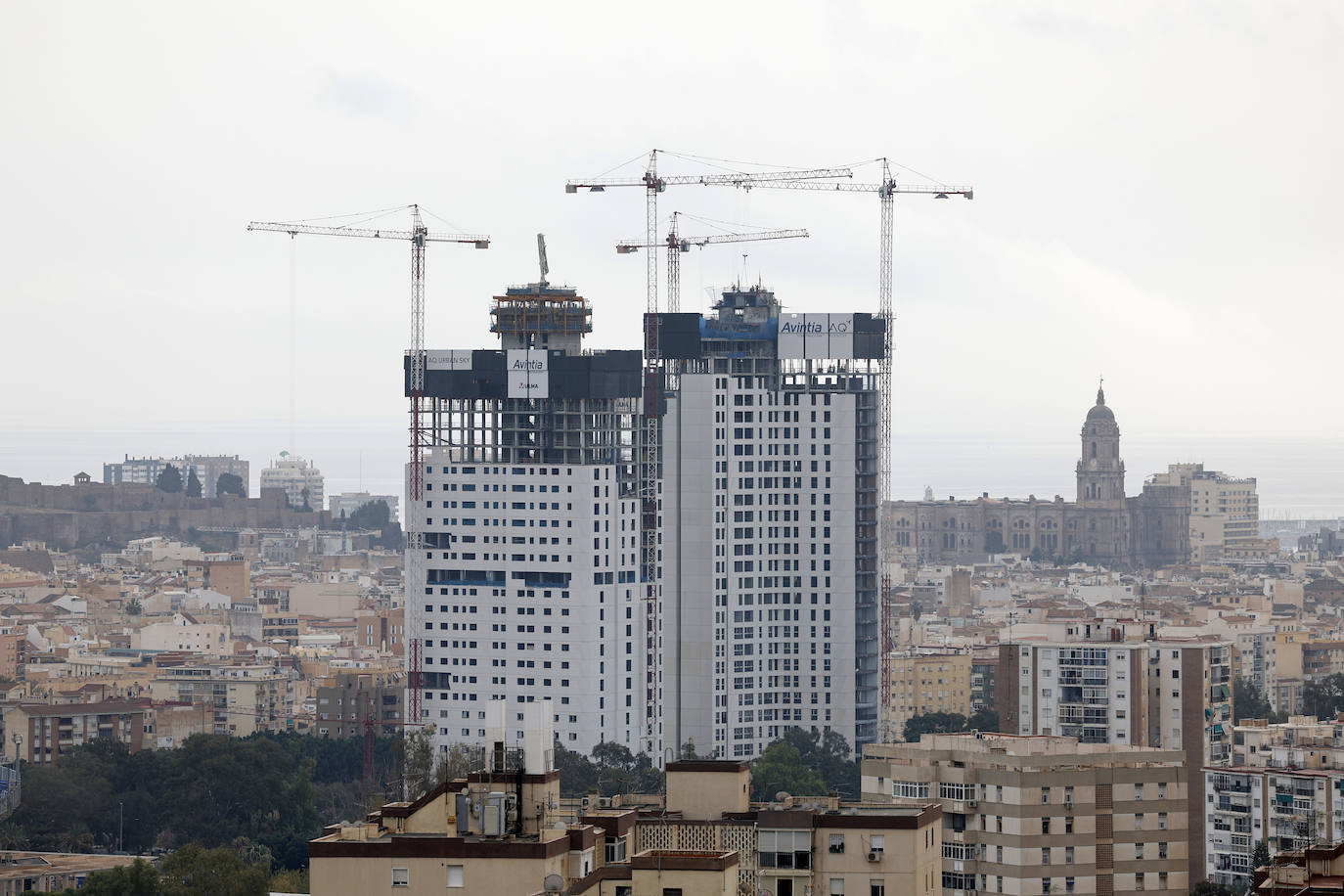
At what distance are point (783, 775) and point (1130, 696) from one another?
51.8ft

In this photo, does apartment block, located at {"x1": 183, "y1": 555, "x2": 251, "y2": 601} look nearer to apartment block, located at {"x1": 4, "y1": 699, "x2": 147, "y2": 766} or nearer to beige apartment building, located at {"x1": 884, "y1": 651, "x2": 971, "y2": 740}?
beige apartment building, located at {"x1": 884, "y1": 651, "x2": 971, "y2": 740}

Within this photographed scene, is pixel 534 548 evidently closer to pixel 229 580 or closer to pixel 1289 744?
pixel 1289 744

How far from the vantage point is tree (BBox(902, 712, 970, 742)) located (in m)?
104

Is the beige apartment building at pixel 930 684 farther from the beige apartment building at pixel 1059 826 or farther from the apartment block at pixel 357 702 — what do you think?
the beige apartment building at pixel 1059 826

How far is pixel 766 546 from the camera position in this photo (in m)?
106

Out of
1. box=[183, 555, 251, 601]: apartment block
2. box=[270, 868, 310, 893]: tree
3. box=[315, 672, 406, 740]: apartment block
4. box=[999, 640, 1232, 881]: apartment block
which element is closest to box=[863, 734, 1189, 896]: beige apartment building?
box=[270, 868, 310, 893]: tree

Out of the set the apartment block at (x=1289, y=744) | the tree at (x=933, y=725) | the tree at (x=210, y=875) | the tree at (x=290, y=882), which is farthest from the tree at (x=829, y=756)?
the tree at (x=210, y=875)

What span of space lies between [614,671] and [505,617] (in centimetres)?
416

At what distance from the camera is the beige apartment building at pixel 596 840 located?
29234 millimetres

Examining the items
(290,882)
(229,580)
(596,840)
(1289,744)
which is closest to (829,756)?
(1289,744)

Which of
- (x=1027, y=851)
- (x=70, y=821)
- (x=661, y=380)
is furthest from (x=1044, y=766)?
(x=661, y=380)

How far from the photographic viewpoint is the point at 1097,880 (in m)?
48.1

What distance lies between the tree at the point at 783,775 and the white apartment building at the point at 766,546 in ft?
31.2

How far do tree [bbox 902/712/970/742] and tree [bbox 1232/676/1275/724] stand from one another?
9621mm
